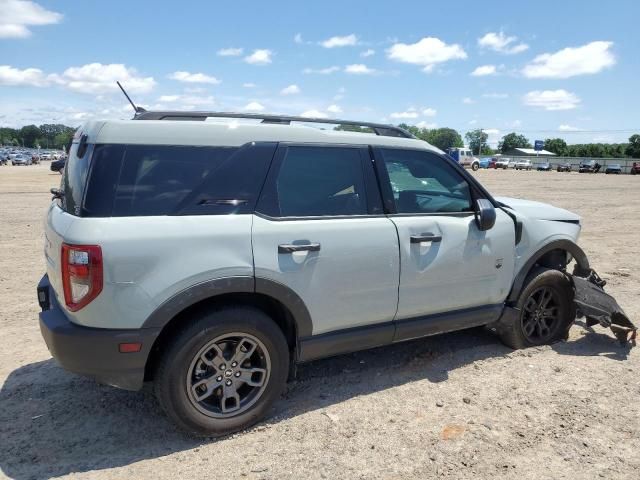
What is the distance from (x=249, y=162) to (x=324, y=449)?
1833mm

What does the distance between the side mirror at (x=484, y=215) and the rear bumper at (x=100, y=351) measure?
2.51 m

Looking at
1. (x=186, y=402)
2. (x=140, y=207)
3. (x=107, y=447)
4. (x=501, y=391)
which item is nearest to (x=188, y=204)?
(x=140, y=207)

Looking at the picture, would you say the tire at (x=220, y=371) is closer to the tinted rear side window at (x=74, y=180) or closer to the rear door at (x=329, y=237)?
the rear door at (x=329, y=237)

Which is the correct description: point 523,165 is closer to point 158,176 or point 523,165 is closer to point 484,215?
point 484,215

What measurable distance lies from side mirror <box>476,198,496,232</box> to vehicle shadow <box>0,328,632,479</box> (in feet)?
4.03

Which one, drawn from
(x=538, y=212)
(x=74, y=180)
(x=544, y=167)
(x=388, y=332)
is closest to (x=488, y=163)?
(x=544, y=167)

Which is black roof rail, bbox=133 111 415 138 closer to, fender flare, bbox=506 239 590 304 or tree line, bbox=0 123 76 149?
fender flare, bbox=506 239 590 304

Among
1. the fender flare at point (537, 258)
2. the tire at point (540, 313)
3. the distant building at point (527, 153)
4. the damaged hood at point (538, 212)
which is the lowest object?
the tire at point (540, 313)

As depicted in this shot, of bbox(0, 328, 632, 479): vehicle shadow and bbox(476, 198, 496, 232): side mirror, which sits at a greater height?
bbox(476, 198, 496, 232): side mirror

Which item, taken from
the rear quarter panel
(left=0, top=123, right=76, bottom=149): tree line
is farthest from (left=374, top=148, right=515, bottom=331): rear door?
(left=0, top=123, right=76, bottom=149): tree line

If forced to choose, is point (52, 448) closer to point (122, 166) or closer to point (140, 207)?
point (140, 207)

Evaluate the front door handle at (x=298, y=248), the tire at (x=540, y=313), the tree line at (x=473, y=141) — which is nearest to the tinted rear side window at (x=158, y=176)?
the front door handle at (x=298, y=248)

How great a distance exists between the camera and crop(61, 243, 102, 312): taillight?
2.60 m

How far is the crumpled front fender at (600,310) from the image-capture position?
441 centimetres
